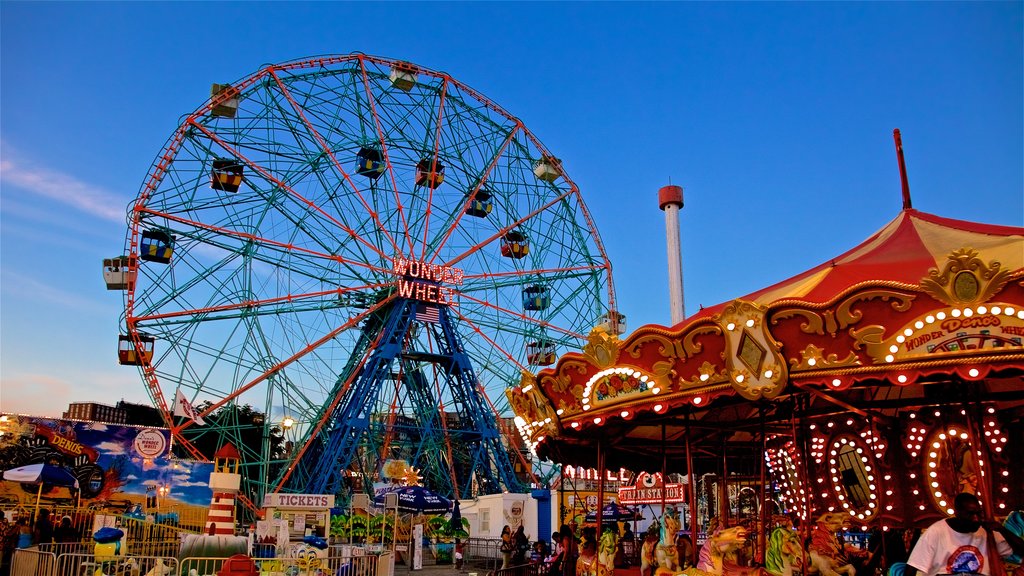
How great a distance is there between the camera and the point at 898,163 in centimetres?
1011

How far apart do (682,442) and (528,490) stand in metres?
15.1

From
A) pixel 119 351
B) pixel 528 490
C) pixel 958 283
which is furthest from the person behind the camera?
pixel 528 490

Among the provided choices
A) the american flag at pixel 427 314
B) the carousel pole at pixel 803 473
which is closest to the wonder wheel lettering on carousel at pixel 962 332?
the carousel pole at pixel 803 473

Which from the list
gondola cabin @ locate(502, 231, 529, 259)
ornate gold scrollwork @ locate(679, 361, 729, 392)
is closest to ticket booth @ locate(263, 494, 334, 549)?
ornate gold scrollwork @ locate(679, 361, 729, 392)

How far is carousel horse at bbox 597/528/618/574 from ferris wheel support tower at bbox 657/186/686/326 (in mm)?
25801

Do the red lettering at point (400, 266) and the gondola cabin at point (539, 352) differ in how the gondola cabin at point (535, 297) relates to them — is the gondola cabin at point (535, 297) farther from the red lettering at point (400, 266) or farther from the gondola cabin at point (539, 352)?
the red lettering at point (400, 266)

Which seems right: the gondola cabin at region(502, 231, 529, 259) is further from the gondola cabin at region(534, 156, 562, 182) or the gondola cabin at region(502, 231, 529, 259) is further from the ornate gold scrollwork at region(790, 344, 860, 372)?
the ornate gold scrollwork at region(790, 344, 860, 372)

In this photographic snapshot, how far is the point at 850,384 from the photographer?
23.9ft

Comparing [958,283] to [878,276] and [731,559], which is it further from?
[731,559]

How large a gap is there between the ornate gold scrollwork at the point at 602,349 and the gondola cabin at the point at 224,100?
1712cm

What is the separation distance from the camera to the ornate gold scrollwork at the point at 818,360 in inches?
282

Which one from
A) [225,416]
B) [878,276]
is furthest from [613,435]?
[225,416]

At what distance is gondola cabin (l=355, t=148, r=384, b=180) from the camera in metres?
24.7

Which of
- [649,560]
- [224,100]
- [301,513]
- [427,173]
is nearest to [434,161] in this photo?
[427,173]
